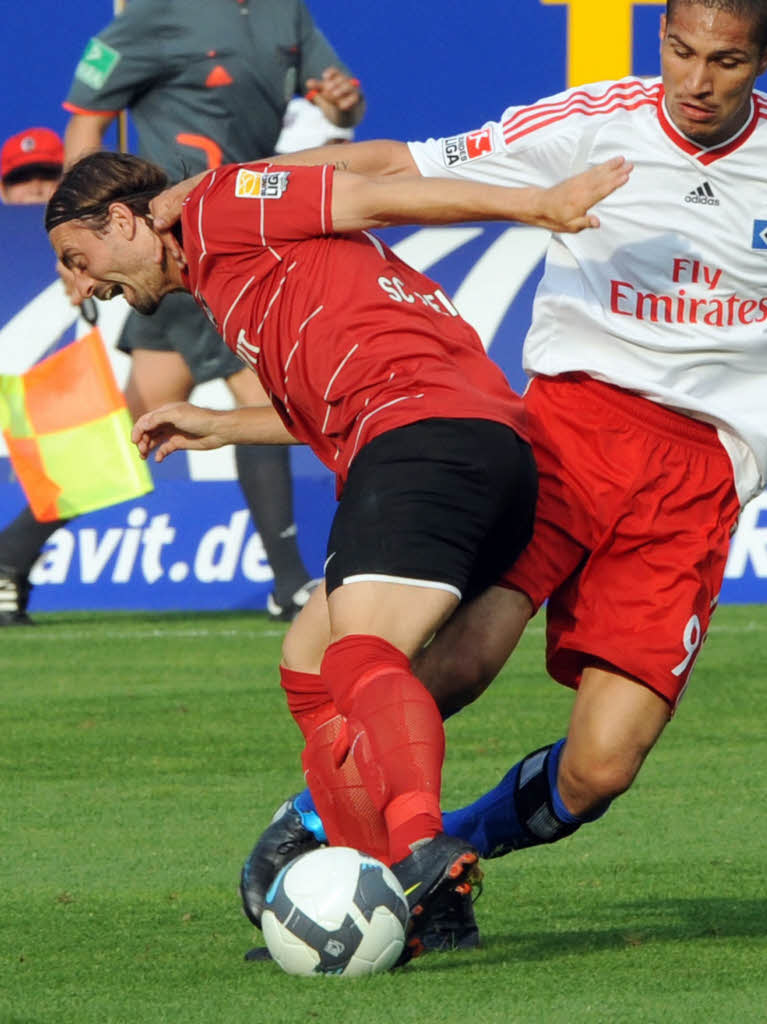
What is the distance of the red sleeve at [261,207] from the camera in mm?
4254

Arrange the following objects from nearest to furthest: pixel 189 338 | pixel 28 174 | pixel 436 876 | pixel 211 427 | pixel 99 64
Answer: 1. pixel 436 876
2. pixel 211 427
3. pixel 189 338
4. pixel 99 64
5. pixel 28 174

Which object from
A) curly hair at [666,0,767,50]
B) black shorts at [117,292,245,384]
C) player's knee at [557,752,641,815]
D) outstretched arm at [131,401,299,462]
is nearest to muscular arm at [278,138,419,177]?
outstretched arm at [131,401,299,462]

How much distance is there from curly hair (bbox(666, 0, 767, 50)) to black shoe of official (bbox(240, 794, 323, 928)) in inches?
75.8

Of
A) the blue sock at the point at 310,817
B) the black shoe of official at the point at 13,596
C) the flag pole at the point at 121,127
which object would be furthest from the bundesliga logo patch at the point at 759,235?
the flag pole at the point at 121,127

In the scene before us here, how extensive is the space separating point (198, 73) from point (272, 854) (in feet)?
20.2

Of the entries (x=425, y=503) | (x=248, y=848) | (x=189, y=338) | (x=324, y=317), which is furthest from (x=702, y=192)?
(x=189, y=338)

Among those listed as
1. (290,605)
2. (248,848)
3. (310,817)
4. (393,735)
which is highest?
(393,735)

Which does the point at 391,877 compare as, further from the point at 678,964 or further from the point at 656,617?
the point at 656,617

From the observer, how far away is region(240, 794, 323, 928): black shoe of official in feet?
14.4

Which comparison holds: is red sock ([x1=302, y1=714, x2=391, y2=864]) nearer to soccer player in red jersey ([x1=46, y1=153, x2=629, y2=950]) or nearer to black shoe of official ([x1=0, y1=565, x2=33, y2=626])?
soccer player in red jersey ([x1=46, y1=153, x2=629, y2=950])

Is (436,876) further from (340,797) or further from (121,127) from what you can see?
(121,127)

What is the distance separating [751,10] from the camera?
4.38m

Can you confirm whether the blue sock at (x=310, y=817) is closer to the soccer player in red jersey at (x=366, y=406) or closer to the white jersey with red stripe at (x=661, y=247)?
the soccer player in red jersey at (x=366, y=406)

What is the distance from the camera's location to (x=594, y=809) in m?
4.63
